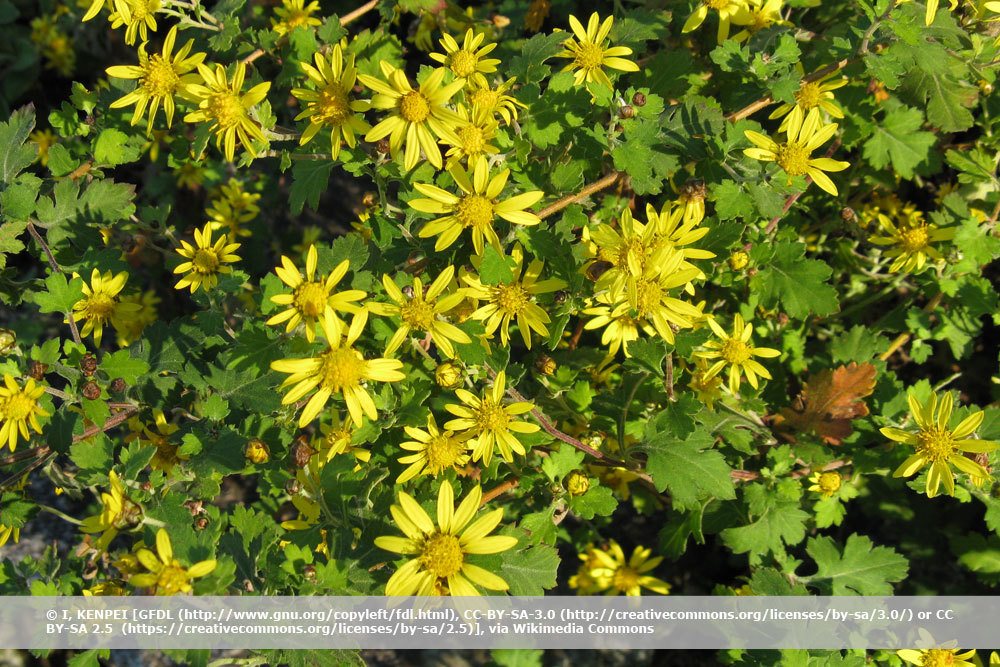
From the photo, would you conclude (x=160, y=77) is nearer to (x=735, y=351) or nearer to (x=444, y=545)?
(x=444, y=545)

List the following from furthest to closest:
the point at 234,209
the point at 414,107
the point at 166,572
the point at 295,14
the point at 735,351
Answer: the point at 234,209
the point at 295,14
the point at 735,351
the point at 414,107
the point at 166,572

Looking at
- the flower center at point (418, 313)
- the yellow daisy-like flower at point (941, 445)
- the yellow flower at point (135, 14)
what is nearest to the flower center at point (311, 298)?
the flower center at point (418, 313)

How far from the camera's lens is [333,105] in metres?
3.01

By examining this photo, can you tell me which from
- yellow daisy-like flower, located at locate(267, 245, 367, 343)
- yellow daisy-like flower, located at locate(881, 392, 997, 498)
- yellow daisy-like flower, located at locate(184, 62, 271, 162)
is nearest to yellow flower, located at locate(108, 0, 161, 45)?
yellow daisy-like flower, located at locate(184, 62, 271, 162)

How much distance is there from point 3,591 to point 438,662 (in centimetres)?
258

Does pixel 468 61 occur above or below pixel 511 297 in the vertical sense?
above

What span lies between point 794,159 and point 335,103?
6.92 feet

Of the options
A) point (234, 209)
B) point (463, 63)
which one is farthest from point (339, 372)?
point (234, 209)

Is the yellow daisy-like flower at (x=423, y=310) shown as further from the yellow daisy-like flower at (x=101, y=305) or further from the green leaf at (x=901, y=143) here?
the green leaf at (x=901, y=143)

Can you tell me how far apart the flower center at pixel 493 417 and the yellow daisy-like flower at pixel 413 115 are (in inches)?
41.3

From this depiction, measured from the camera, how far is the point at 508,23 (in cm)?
399

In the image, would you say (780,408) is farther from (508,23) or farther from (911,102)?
(508,23)

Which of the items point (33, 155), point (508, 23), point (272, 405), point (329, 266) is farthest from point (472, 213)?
point (33, 155)

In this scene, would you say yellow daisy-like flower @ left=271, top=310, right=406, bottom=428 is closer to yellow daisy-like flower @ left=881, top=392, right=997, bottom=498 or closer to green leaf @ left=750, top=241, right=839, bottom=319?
green leaf @ left=750, top=241, right=839, bottom=319
